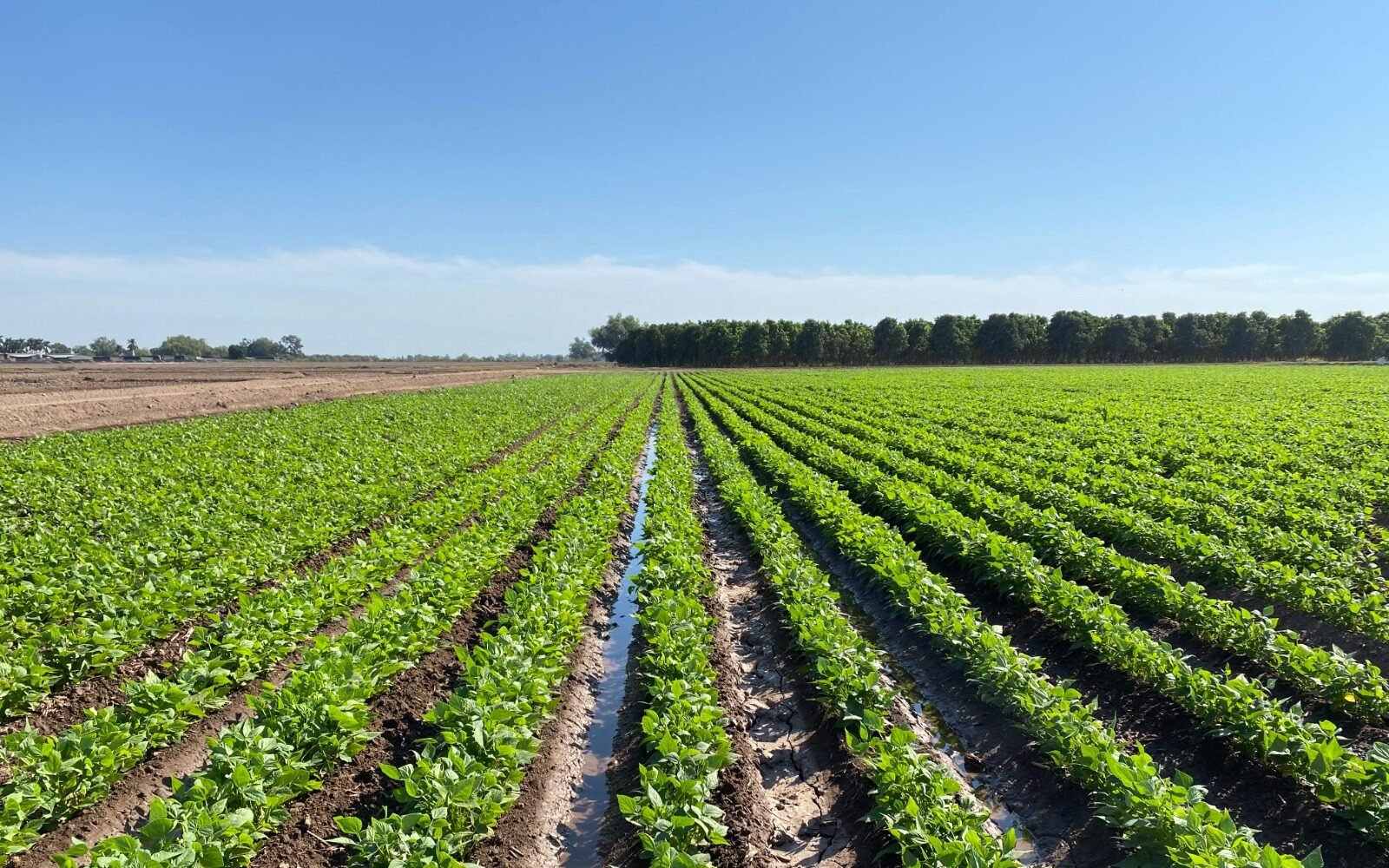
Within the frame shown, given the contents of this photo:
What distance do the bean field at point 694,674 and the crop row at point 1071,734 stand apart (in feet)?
0.10

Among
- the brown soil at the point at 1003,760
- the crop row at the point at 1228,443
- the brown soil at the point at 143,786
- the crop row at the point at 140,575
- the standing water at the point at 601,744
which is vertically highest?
the crop row at the point at 1228,443

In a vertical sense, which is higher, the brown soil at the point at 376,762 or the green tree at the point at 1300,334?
the green tree at the point at 1300,334

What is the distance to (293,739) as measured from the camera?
4.55 meters

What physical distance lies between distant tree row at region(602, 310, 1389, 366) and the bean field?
99.7 m

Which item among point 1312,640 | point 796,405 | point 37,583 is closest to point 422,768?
point 37,583

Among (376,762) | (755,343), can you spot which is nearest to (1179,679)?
(376,762)

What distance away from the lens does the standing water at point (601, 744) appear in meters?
4.43

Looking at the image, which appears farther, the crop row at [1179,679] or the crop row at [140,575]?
the crop row at [140,575]

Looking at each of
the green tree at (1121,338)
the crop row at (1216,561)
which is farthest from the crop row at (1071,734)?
the green tree at (1121,338)

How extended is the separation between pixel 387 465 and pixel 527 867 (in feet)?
43.2

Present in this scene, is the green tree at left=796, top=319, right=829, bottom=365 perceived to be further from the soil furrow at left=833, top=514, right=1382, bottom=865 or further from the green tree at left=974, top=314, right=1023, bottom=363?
the soil furrow at left=833, top=514, right=1382, bottom=865

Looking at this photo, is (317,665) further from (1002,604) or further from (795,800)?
(1002,604)

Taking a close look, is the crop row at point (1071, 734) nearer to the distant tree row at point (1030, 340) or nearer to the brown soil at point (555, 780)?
the brown soil at point (555, 780)

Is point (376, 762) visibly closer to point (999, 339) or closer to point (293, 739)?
point (293, 739)
